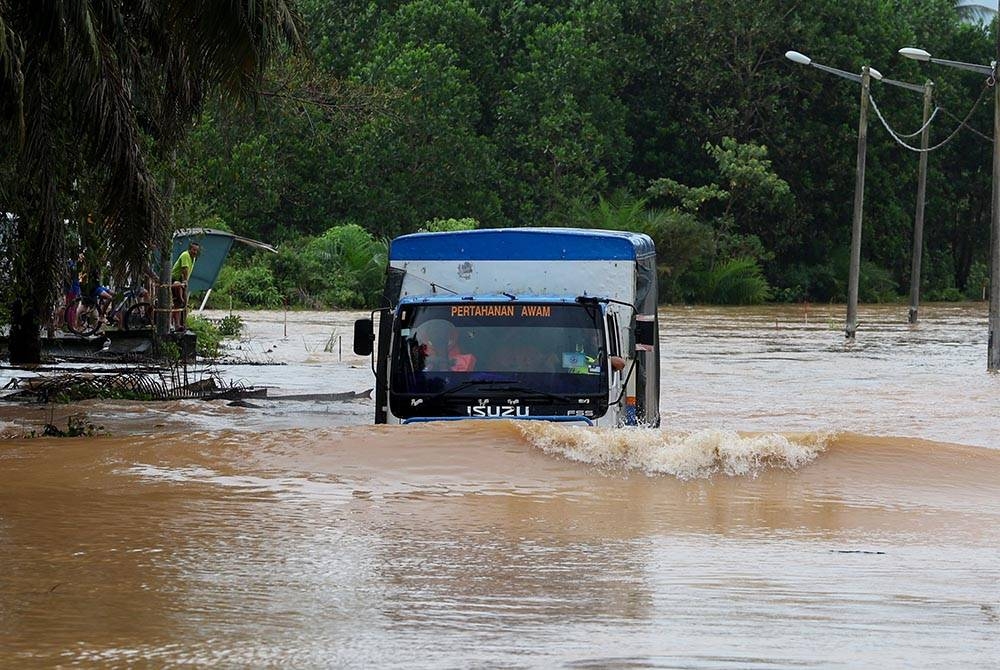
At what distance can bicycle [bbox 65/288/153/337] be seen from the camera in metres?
27.3

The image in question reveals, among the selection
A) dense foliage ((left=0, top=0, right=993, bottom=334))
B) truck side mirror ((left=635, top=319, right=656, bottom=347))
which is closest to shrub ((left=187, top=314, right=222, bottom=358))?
truck side mirror ((left=635, top=319, right=656, bottom=347))

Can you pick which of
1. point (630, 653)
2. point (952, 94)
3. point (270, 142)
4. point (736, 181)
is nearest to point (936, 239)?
point (952, 94)

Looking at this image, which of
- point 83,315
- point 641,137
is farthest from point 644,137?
point 83,315

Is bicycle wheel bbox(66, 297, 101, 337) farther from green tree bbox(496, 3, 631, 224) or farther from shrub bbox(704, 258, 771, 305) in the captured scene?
green tree bbox(496, 3, 631, 224)

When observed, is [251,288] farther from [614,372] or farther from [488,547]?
[488,547]

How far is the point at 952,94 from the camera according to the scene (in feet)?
222

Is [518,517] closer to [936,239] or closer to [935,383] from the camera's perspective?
[935,383]

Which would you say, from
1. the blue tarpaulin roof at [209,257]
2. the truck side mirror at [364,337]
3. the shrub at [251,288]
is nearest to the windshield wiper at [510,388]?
the truck side mirror at [364,337]

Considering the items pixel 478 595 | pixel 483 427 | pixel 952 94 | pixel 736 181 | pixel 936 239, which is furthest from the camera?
pixel 936 239

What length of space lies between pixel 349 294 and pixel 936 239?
34.4m

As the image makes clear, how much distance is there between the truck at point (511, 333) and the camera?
42.9ft

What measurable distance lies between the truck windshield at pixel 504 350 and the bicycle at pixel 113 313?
45.1 feet

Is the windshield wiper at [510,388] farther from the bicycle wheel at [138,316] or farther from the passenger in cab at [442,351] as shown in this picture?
the bicycle wheel at [138,316]

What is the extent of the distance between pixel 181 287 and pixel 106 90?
1189 cm
